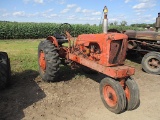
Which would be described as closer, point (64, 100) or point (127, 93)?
point (127, 93)

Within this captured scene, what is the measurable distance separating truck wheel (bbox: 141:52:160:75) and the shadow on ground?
12.9 ft

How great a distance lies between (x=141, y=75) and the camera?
756 cm

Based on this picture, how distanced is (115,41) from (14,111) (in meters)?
2.54

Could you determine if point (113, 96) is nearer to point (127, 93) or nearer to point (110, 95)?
point (110, 95)

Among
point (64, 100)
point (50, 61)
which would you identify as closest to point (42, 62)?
point (50, 61)

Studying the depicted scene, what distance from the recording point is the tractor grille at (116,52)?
4809 mm

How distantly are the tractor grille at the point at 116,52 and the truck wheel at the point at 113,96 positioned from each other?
22.3 inches

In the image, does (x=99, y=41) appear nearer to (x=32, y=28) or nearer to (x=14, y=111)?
(x=14, y=111)

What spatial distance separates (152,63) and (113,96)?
12.9 ft

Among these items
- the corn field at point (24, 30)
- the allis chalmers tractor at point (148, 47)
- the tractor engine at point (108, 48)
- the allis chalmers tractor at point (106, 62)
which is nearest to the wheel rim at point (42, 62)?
the allis chalmers tractor at point (106, 62)

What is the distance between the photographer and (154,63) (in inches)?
309

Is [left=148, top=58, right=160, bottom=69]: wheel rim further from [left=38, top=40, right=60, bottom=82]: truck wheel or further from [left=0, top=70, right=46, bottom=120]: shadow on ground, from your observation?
[left=0, top=70, right=46, bottom=120]: shadow on ground

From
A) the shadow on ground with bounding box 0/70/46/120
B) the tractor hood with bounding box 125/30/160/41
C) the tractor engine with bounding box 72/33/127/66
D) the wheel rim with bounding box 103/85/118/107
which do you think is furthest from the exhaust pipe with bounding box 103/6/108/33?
the tractor hood with bounding box 125/30/160/41

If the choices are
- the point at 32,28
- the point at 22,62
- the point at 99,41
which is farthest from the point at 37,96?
the point at 32,28
